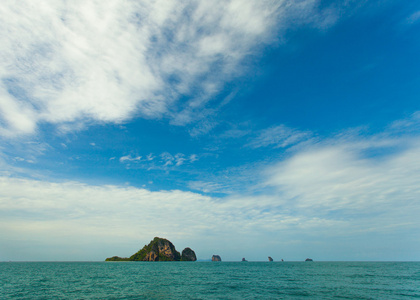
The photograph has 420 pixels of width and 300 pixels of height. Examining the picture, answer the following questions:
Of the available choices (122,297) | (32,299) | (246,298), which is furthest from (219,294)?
(32,299)

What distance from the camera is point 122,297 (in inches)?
1673

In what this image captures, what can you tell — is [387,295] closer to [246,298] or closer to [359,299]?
[359,299]

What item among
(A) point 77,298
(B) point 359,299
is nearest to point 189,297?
(A) point 77,298

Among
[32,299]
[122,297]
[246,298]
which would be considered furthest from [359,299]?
[32,299]

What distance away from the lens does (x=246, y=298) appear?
43031 mm

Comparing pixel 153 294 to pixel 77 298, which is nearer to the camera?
pixel 77 298

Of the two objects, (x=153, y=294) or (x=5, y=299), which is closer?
(x=5, y=299)

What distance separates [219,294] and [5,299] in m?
41.9

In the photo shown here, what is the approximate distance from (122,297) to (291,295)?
1378 inches

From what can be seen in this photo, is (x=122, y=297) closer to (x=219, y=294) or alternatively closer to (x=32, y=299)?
(x=32, y=299)

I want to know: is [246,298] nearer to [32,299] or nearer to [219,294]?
[219,294]

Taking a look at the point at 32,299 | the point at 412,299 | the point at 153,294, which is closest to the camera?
the point at 32,299

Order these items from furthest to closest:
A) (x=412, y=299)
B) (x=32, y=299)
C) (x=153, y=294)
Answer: (x=153, y=294)
(x=412, y=299)
(x=32, y=299)

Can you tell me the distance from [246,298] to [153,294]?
65.3 feet
